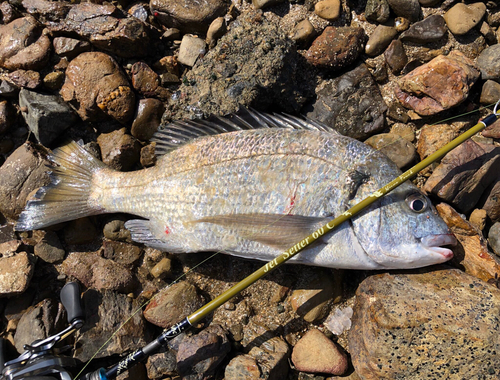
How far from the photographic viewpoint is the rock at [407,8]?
3.29m

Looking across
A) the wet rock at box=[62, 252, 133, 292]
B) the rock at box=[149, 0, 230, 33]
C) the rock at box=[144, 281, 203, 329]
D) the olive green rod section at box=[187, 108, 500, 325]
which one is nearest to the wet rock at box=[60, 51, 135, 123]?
the rock at box=[149, 0, 230, 33]

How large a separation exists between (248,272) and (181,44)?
251 cm

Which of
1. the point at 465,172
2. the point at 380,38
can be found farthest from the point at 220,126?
the point at 465,172

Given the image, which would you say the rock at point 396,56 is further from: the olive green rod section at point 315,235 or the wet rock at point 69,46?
the wet rock at point 69,46

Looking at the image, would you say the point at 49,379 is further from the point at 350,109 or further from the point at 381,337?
the point at 350,109

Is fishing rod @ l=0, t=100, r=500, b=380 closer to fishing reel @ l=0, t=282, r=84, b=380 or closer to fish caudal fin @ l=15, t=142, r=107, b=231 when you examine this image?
fishing reel @ l=0, t=282, r=84, b=380

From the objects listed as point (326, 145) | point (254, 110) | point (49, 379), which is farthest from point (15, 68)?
point (326, 145)

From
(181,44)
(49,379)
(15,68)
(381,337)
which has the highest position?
(181,44)

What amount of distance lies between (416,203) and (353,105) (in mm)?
1270

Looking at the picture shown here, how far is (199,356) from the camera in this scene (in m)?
2.83

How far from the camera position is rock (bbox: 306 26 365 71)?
3.32 metres

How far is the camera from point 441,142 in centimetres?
312

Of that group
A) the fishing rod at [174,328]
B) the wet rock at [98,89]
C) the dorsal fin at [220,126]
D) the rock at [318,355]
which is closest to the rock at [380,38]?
the dorsal fin at [220,126]

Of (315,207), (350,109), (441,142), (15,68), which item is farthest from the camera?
(15,68)
